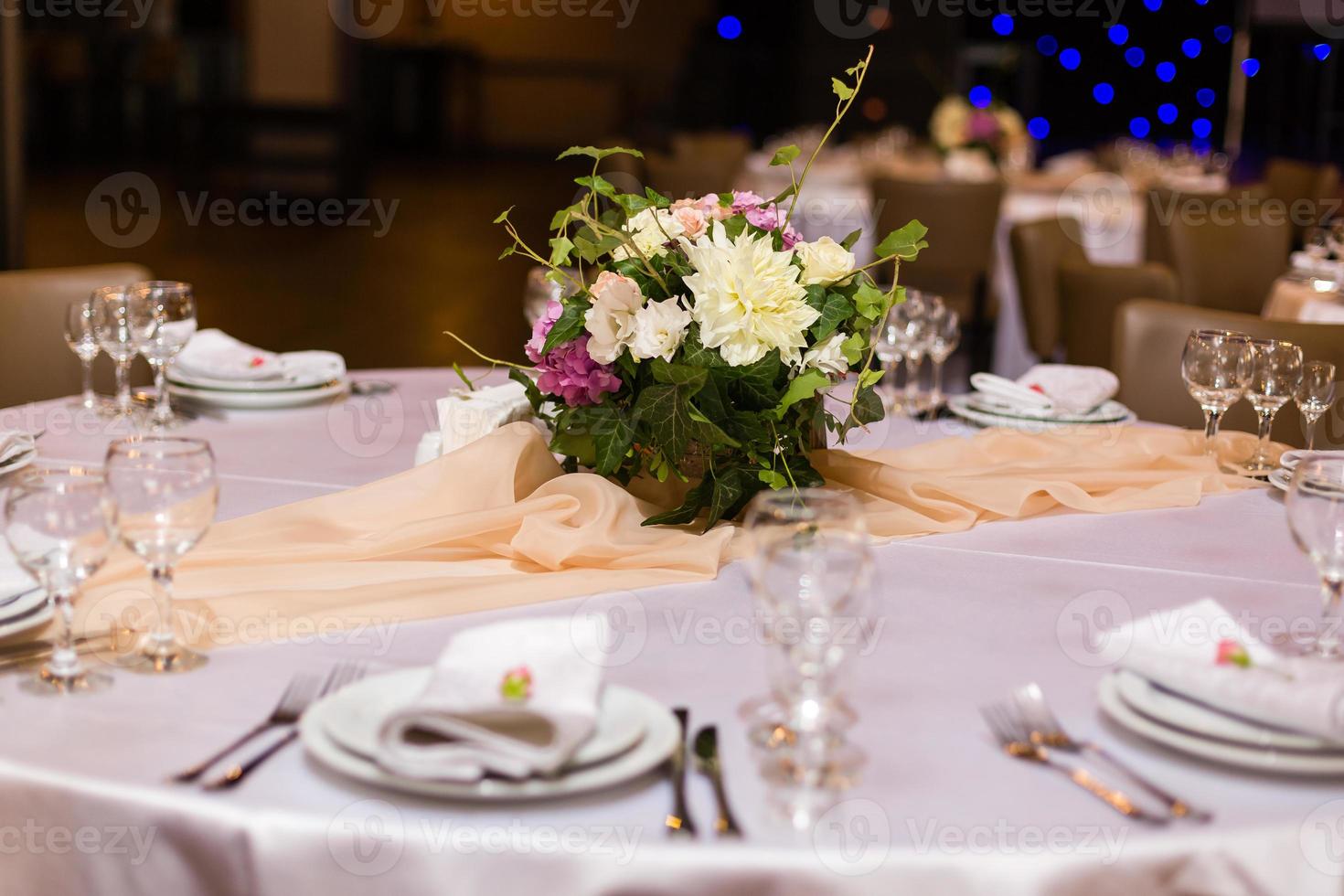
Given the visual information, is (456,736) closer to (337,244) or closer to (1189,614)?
(1189,614)

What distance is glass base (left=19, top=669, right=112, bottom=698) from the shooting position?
1.24 meters

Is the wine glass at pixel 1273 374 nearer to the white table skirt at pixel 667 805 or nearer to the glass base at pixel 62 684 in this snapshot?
the white table skirt at pixel 667 805

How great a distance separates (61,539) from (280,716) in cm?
26

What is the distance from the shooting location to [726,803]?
3.49ft

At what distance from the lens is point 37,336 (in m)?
2.89

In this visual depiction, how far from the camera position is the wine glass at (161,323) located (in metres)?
2.20

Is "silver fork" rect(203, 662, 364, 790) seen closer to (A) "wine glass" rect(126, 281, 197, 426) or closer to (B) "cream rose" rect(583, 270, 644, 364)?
(B) "cream rose" rect(583, 270, 644, 364)

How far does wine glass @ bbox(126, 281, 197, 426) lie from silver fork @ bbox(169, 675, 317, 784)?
108 centimetres

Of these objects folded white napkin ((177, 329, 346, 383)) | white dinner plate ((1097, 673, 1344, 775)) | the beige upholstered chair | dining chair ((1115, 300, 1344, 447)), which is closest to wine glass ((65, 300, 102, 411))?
folded white napkin ((177, 329, 346, 383))

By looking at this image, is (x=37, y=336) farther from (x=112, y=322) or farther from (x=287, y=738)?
(x=287, y=738)

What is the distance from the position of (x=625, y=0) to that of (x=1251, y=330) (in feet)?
41.6

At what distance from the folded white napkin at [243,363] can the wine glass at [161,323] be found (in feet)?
0.35

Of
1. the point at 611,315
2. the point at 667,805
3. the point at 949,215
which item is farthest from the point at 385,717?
the point at 949,215

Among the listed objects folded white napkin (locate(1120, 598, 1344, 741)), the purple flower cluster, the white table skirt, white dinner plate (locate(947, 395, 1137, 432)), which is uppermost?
the purple flower cluster
